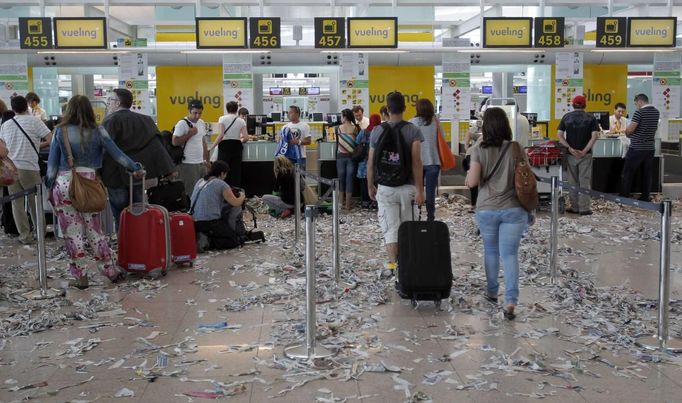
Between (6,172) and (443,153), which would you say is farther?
(443,153)

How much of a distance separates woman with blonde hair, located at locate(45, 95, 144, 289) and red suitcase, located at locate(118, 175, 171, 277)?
28cm

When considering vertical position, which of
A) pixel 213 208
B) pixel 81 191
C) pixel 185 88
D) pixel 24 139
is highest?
pixel 185 88

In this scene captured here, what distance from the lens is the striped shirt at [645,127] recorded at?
11.7 meters

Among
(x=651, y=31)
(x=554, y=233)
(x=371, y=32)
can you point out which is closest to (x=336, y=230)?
(x=554, y=233)

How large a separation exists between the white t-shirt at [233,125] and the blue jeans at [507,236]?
7278mm

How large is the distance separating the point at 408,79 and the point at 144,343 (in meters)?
15.5

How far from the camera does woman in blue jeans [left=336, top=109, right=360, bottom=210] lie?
11852 millimetres

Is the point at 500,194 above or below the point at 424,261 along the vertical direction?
above

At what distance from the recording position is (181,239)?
756cm

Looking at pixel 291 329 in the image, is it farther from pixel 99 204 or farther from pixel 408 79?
pixel 408 79

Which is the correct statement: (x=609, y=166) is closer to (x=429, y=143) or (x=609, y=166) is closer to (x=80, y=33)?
(x=429, y=143)

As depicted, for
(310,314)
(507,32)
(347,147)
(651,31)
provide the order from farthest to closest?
(651,31) → (507,32) → (347,147) → (310,314)

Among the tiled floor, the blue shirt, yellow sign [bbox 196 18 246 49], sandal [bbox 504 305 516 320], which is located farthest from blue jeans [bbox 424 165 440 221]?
yellow sign [bbox 196 18 246 49]

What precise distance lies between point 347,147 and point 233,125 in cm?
187
